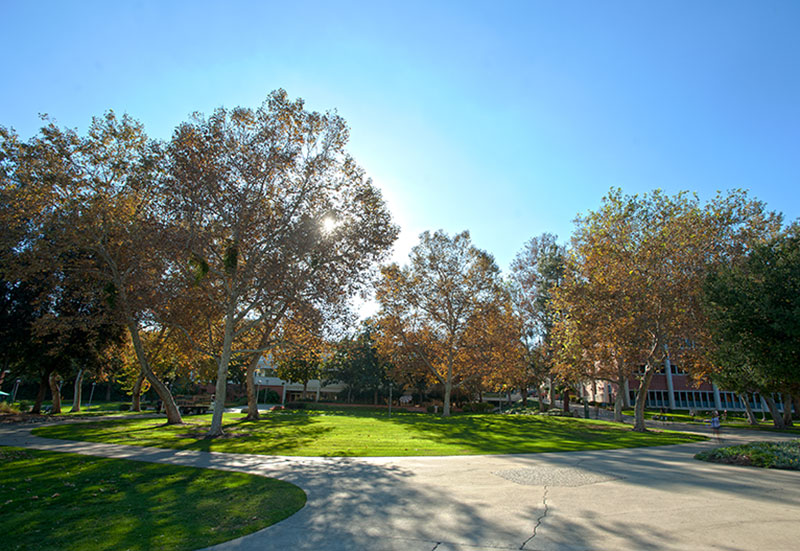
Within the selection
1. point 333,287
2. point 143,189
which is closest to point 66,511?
point 333,287

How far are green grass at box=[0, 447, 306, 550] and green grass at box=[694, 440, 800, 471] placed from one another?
12.9 metres

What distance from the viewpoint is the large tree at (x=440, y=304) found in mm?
34188

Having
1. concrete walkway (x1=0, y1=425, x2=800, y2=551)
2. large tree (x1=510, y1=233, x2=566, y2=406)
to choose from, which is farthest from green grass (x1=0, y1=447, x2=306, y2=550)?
large tree (x1=510, y1=233, x2=566, y2=406)

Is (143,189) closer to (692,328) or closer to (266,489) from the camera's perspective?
(266,489)

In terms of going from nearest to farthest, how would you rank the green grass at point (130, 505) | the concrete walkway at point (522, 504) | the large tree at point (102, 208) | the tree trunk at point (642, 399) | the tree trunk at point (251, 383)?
the concrete walkway at point (522, 504) < the green grass at point (130, 505) < the large tree at point (102, 208) < the tree trunk at point (642, 399) < the tree trunk at point (251, 383)

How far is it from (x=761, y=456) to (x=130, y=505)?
1616cm

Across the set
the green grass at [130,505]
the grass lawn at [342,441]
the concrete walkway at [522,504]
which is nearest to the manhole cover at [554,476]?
the concrete walkway at [522,504]

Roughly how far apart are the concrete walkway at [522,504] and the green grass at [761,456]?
88 centimetres

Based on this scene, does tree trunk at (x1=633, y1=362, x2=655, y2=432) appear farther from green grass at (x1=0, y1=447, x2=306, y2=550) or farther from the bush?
the bush

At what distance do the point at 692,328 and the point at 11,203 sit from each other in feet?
118

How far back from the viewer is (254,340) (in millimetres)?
28453

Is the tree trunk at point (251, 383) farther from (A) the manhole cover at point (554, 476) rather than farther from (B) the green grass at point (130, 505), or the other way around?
(A) the manhole cover at point (554, 476)

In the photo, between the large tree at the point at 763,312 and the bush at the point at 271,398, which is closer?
the large tree at the point at 763,312

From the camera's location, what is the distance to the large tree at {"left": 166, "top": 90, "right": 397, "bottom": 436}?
18672 mm
